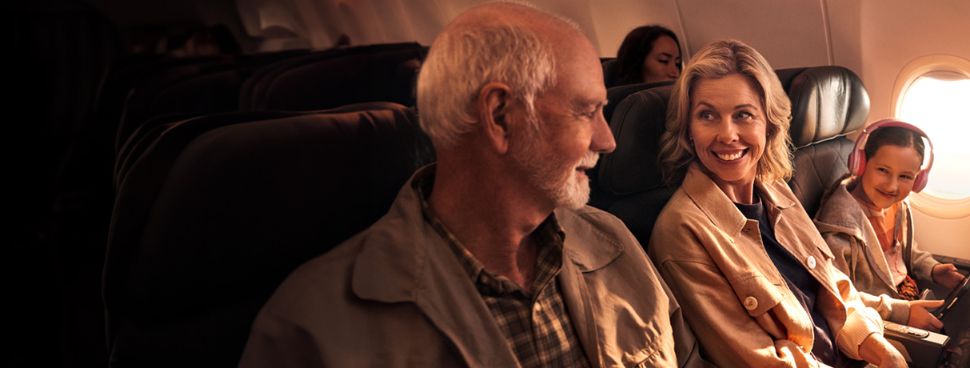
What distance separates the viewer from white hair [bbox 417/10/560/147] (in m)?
1.19

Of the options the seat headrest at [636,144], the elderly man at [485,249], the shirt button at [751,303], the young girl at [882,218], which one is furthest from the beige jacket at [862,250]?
the elderly man at [485,249]

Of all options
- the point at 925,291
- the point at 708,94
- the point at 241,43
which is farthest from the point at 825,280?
the point at 241,43

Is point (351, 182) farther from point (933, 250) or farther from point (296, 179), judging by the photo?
A: point (933, 250)

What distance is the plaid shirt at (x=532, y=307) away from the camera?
1314mm

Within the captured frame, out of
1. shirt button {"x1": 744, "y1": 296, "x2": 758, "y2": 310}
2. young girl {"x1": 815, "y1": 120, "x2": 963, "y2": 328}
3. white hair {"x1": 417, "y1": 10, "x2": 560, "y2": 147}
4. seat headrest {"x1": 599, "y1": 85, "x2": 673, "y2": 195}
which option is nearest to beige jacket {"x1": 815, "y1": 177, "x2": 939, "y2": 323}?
young girl {"x1": 815, "y1": 120, "x2": 963, "y2": 328}

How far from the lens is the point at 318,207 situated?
4.07 ft

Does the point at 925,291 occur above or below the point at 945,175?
below

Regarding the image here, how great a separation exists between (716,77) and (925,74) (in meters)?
0.67

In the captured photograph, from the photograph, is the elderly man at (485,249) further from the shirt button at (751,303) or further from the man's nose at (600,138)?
the shirt button at (751,303)

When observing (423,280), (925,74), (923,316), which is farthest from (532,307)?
(925,74)

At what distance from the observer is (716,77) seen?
5.30ft

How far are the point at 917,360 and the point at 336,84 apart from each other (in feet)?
5.21

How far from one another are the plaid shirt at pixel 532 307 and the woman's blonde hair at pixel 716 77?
451 mm

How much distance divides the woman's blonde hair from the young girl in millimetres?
232
